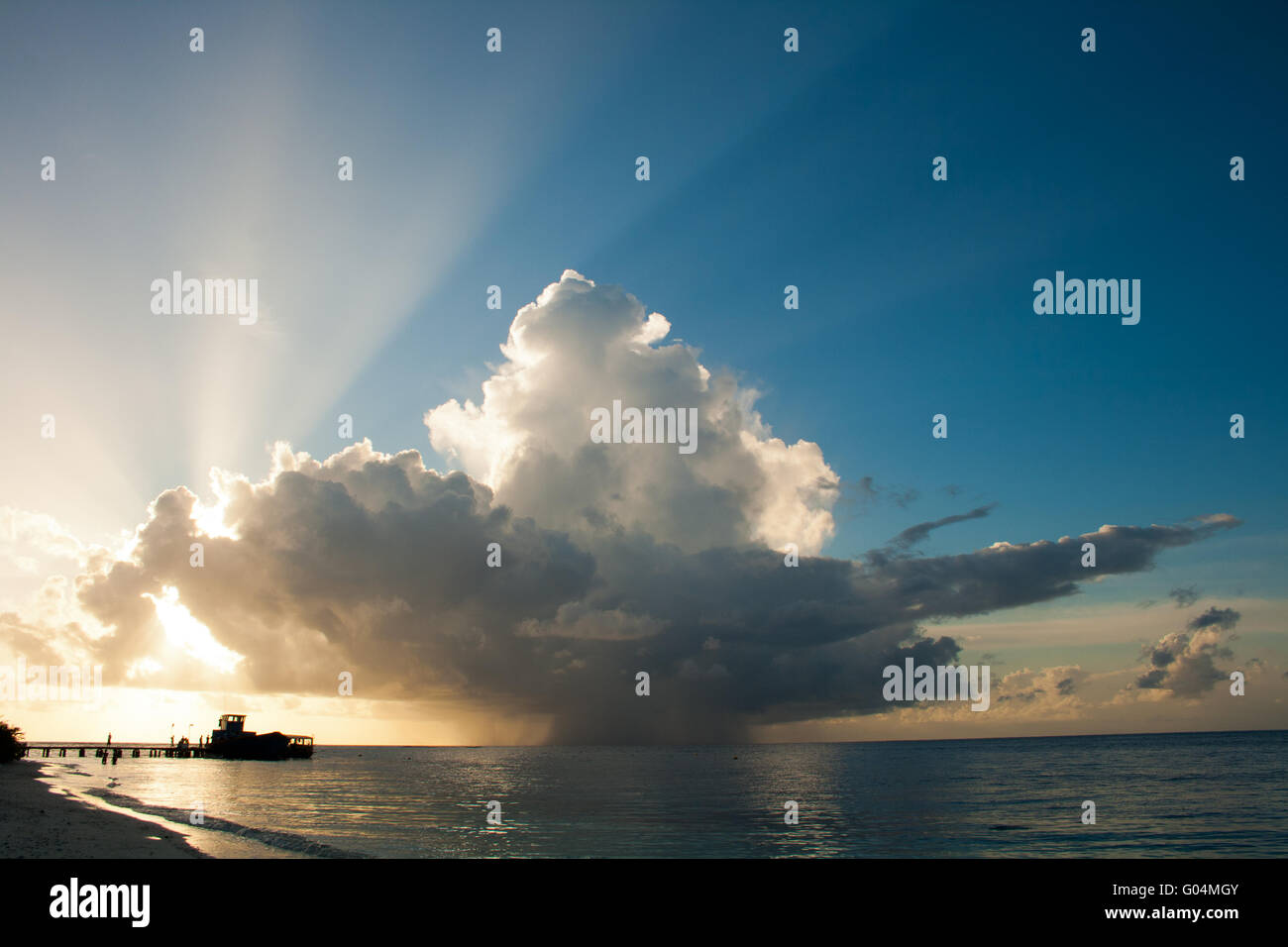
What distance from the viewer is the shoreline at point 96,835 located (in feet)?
95.2

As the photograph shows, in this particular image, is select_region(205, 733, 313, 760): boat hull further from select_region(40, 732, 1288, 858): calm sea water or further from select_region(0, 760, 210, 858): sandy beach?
select_region(0, 760, 210, 858): sandy beach

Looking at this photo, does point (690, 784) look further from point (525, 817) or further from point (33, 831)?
point (33, 831)

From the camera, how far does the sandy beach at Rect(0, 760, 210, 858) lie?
2873 cm

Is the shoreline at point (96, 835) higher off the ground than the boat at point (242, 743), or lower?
higher

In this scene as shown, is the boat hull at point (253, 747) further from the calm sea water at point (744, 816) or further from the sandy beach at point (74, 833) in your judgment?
the sandy beach at point (74, 833)

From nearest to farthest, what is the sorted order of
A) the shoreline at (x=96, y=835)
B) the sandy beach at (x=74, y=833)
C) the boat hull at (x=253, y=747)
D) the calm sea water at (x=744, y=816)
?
the sandy beach at (x=74, y=833)
the shoreline at (x=96, y=835)
the calm sea water at (x=744, y=816)
the boat hull at (x=253, y=747)

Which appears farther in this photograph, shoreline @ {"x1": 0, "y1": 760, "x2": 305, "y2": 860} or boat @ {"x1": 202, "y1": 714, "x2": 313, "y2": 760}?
boat @ {"x1": 202, "y1": 714, "x2": 313, "y2": 760}

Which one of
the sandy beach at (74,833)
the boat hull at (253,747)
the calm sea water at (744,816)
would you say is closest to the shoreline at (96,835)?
the sandy beach at (74,833)

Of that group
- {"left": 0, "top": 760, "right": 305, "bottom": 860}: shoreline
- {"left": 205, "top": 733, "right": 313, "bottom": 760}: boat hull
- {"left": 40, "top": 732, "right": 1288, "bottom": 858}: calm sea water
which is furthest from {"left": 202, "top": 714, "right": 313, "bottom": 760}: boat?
A: {"left": 0, "top": 760, "right": 305, "bottom": 860}: shoreline

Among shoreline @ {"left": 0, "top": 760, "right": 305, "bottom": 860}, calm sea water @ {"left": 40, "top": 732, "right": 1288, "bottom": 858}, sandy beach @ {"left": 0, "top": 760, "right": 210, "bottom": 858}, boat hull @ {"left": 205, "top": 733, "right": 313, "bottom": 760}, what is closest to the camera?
sandy beach @ {"left": 0, "top": 760, "right": 210, "bottom": 858}

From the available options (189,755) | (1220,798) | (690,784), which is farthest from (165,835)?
(189,755)
